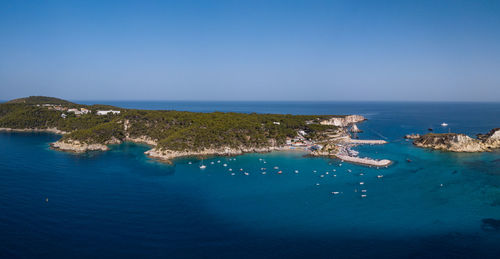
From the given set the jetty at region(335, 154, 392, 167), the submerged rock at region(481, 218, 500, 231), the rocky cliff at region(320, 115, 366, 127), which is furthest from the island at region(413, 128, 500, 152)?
the submerged rock at region(481, 218, 500, 231)

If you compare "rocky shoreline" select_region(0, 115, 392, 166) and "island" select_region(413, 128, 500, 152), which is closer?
"rocky shoreline" select_region(0, 115, 392, 166)

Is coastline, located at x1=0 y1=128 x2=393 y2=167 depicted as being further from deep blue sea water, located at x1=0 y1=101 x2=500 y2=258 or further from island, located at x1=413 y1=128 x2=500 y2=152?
island, located at x1=413 y1=128 x2=500 y2=152

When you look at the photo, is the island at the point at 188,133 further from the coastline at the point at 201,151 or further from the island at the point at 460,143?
the island at the point at 460,143

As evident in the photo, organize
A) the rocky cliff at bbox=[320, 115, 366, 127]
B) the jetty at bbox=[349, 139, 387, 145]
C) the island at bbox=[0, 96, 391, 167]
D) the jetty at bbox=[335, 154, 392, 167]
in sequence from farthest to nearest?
the rocky cliff at bbox=[320, 115, 366, 127] < the jetty at bbox=[349, 139, 387, 145] < the island at bbox=[0, 96, 391, 167] < the jetty at bbox=[335, 154, 392, 167]

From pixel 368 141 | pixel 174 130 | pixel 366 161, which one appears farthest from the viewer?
pixel 368 141

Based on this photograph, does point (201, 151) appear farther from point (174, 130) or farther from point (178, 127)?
point (178, 127)

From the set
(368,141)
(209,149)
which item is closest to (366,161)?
(368,141)
